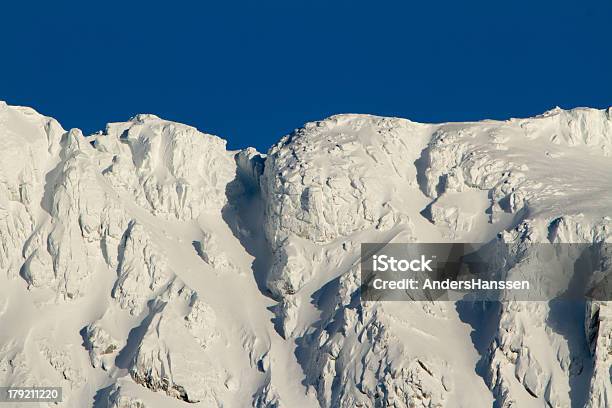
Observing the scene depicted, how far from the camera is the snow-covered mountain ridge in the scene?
135500 millimetres

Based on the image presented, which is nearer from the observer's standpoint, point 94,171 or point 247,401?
point 247,401

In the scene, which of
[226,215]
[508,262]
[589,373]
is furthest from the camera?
[226,215]

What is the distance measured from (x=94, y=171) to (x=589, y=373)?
147 feet

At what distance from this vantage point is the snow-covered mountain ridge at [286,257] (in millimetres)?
135500

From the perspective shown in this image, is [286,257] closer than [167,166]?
Yes

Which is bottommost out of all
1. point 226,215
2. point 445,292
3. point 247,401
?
point 247,401

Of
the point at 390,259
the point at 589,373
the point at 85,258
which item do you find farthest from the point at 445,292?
the point at 85,258

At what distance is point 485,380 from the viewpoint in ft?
445

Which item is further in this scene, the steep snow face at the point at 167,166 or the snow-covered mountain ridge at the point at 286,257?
the steep snow face at the point at 167,166

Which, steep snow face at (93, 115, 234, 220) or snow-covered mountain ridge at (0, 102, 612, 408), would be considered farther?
steep snow face at (93, 115, 234, 220)

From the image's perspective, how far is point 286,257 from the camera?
147 meters

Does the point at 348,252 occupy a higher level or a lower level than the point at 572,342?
higher

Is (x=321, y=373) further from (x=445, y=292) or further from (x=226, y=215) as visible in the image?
(x=226, y=215)

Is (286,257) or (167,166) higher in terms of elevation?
(167,166)
